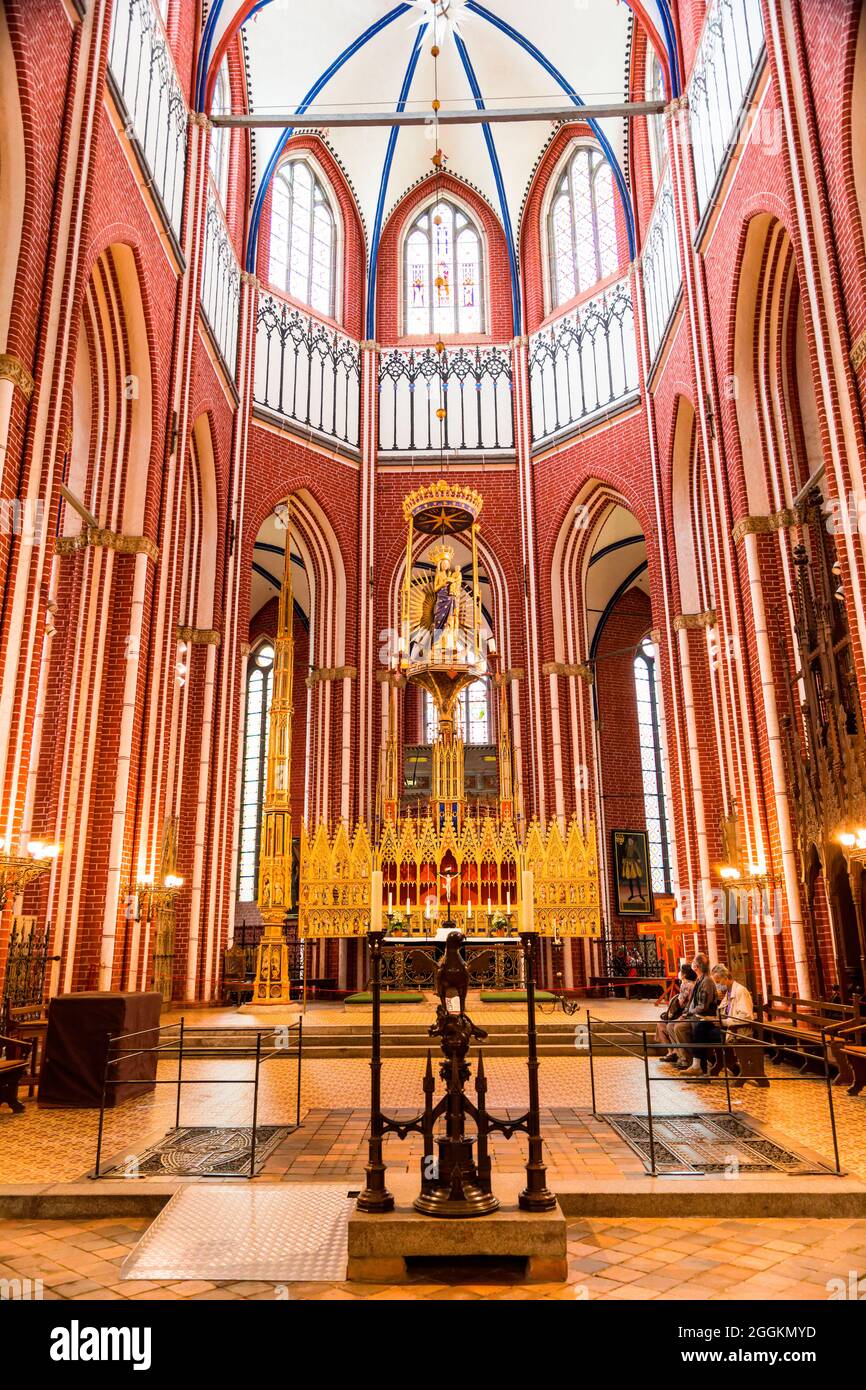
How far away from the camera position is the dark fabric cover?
7.93 m

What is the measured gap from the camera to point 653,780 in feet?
90.1

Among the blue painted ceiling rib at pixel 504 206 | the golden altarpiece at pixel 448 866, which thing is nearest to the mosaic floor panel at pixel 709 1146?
the golden altarpiece at pixel 448 866

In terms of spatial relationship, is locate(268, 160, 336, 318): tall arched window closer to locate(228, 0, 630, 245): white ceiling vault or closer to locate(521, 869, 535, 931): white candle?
locate(228, 0, 630, 245): white ceiling vault

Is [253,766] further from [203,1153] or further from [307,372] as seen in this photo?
[203,1153]

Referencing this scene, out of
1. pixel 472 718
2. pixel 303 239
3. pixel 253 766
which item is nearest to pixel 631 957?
pixel 472 718

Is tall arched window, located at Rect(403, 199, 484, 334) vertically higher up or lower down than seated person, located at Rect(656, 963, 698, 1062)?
higher up

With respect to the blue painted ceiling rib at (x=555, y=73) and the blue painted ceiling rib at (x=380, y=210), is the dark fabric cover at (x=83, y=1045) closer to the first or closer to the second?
the blue painted ceiling rib at (x=380, y=210)

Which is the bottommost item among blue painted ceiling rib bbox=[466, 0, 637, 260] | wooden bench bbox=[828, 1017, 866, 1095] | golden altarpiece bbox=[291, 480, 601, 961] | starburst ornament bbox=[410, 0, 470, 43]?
wooden bench bbox=[828, 1017, 866, 1095]

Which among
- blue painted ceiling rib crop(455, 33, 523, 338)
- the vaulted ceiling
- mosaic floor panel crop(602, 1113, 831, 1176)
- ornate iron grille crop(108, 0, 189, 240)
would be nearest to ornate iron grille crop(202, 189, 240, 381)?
ornate iron grille crop(108, 0, 189, 240)

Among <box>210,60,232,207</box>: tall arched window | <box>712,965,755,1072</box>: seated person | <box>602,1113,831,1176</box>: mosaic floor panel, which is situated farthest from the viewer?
<box>210,60,232,207</box>: tall arched window

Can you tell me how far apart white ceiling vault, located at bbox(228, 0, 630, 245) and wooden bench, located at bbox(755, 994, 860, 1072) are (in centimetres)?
1983

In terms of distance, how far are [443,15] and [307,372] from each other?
949cm

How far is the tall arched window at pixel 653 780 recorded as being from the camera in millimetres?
27125

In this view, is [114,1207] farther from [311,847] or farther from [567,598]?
[567,598]
